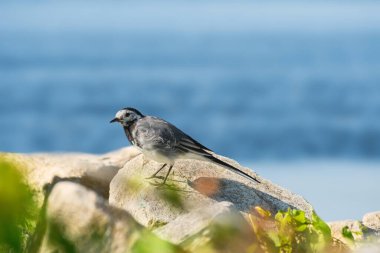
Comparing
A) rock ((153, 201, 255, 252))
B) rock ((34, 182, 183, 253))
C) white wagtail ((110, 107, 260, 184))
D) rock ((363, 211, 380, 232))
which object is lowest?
rock ((34, 182, 183, 253))

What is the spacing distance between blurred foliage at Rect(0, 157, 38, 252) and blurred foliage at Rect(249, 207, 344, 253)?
290cm

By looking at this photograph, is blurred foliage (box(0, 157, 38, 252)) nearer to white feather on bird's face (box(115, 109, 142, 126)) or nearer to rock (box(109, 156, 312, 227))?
rock (box(109, 156, 312, 227))

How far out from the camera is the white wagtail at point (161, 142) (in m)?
7.66

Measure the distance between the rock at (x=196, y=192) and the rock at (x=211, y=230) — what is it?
1.49m

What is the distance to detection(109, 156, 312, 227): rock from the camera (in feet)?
21.4

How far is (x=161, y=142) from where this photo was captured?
784 centimetres

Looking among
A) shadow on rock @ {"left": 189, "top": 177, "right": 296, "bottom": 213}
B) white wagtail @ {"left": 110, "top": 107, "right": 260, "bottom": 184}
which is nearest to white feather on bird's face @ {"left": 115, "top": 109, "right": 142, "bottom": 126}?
white wagtail @ {"left": 110, "top": 107, "right": 260, "bottom": 184}

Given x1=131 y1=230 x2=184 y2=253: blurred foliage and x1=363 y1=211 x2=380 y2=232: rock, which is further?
x1=363 y1=211 x2=380 y2=232: rock

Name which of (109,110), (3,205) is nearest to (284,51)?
(109,110)

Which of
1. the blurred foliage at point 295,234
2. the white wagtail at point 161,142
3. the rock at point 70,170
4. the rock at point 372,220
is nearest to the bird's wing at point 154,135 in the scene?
the white wagtail at point 161,142

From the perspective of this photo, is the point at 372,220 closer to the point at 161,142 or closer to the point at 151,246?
the point at 161,142

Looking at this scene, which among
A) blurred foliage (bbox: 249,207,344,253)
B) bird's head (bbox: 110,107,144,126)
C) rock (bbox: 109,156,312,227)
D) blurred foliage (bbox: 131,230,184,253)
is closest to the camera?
blurred foliage (bbox: 131,230,184,253)

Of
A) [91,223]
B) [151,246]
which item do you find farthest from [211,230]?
[151,246]

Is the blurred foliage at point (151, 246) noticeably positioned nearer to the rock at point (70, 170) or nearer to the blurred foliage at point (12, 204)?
the blurred foliage at point (12, 204)
